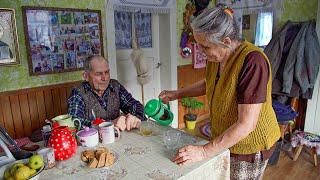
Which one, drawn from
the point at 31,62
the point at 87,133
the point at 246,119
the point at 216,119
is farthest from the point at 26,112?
the point at 246,119

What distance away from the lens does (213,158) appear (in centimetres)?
102

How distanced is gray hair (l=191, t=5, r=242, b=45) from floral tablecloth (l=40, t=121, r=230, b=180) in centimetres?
48

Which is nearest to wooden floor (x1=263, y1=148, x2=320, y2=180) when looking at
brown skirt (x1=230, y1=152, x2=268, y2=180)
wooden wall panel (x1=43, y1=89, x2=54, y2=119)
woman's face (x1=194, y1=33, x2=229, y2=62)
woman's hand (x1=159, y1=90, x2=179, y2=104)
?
brown skirt (x1=230, y1=152, x2=268, y2=180)

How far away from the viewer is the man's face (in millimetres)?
1606

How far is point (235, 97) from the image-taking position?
1.04 metres

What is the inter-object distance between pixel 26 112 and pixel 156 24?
1858mm

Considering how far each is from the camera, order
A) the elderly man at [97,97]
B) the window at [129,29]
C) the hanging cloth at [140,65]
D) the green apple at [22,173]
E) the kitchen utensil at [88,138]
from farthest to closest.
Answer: the window at [129,29]
the hanging cloth at [140,65]
the elderly man at [97,97]
the kitchen utensil at [88,138]
the green apple at [22,173]

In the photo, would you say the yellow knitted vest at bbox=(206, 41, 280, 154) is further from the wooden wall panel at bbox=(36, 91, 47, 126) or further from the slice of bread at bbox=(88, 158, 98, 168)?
the wooden wall panel at bbox=(36, 91, 47, 126)

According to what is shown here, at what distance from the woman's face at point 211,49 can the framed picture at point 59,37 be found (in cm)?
163

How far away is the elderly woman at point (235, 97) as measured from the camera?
3.16 ft

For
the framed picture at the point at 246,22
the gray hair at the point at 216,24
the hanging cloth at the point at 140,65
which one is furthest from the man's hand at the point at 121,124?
the framed picture at the point at 246,22

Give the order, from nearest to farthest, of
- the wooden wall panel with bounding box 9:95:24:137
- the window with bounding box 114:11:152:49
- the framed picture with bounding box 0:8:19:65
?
the framed picture with bounding box 0:8:19:65
the wooden wall panel with bounding box 9:95:24:137
the window with bounding box 114:11:152:49

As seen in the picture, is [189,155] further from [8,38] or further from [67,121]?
[8,38]

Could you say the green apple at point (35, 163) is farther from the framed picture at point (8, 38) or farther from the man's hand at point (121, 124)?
the framed picture at point (8, 38)
